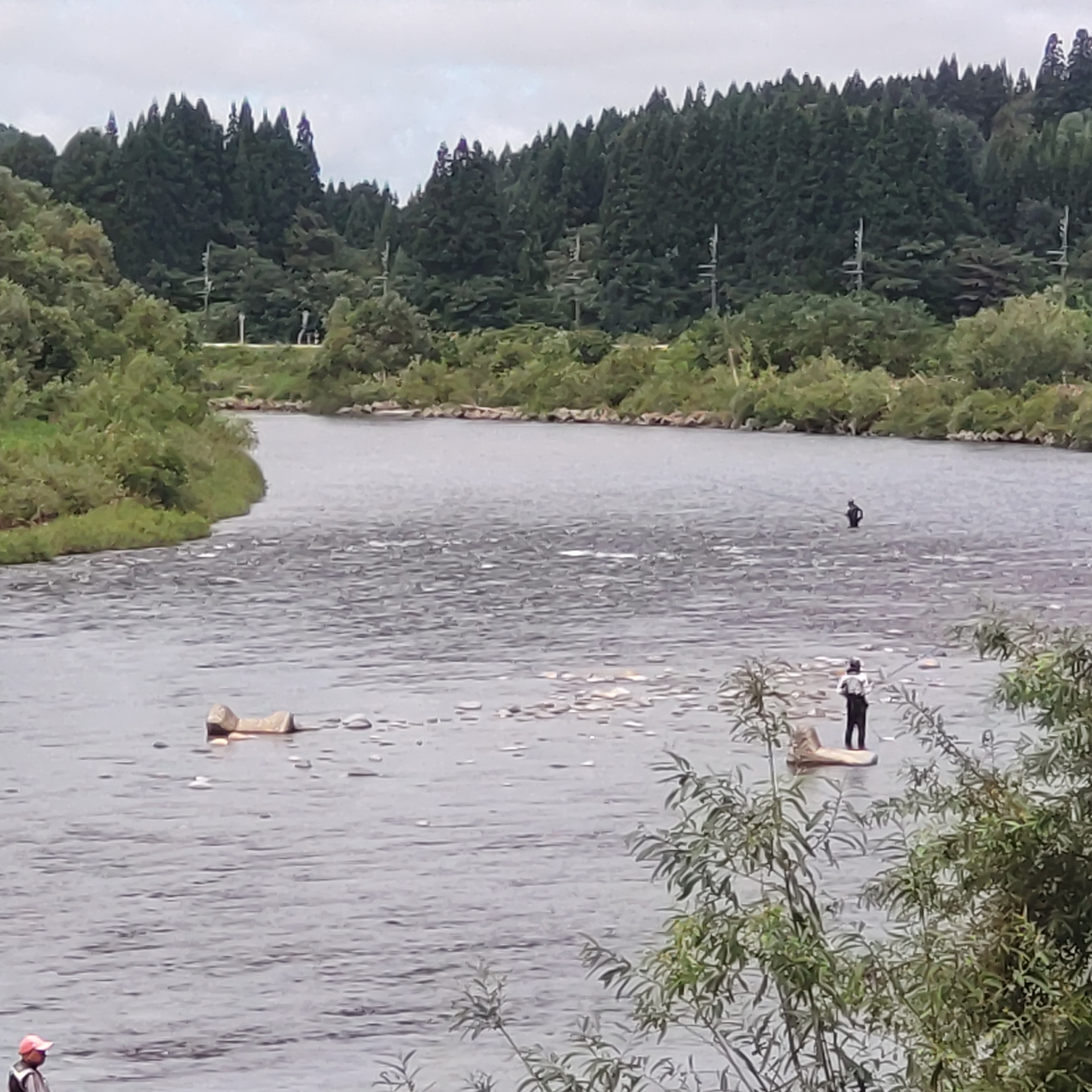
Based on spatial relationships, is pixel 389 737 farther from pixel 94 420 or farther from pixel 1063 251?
pixel 1063 251

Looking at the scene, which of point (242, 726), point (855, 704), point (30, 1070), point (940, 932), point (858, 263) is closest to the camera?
point (940, 932)

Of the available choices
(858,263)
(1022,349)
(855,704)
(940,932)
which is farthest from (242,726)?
(858,263)

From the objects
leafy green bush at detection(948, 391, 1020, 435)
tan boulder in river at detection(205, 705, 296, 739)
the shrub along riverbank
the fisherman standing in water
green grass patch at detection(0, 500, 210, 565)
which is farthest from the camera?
the shrub along riverbank

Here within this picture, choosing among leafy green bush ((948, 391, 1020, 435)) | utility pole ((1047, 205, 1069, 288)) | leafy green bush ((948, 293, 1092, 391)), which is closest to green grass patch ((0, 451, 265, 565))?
leafy green bush ((948, 391, 1020, 435))

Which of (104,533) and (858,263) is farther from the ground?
(858,263)

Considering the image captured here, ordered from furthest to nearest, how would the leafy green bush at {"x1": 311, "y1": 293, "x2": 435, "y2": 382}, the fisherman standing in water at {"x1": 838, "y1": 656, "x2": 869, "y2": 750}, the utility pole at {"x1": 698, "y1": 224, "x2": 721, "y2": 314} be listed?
the utility pole at {"x1": 698, "y1": 224, "x2": 721, "y2": 314}, the leafy green bush at {"x1": 311, "y1": 293, "x2": 435, "y2": 382}, the fisherman standing in water at {"x1": 838, "y1": 656, "x2": 869, "y2": 750}

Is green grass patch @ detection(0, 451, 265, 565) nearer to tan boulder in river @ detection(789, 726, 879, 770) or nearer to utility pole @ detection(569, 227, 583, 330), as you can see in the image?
tan boulder in river @ detection(789, 726, 879, 770)

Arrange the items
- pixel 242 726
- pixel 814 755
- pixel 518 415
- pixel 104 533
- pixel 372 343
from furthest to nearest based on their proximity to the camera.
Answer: pixel 372 343 < pixel 518 415 < pixel 104 533 < pixel 242 726 < pixel 814 755

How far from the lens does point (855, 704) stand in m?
35.9

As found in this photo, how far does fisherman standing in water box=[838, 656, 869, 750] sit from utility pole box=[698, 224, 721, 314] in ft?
497

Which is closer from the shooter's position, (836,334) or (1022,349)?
(1022,349)

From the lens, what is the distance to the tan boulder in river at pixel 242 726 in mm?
38438

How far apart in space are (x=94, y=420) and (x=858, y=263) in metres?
108

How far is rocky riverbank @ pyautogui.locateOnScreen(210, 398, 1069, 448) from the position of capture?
494 ft
